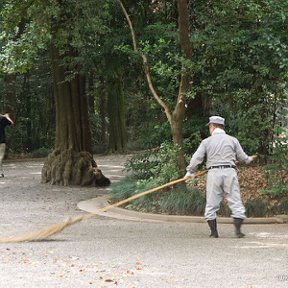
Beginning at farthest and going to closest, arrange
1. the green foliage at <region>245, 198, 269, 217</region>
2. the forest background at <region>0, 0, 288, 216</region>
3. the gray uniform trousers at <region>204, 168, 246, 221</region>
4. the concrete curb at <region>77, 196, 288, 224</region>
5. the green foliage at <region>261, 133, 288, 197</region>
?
1. the green foliage at <region>261, 133, 288, 197</region>
2. the forest background at <region>0, 0, 288, 216</region>
3. the green foliage at <region>245, 198, 269, 217</region>
4. the concrete curb at <region>77, 196, 288, 224</region>
5. the gray uniform trousers at <region>204, 168, 246, 221</region>

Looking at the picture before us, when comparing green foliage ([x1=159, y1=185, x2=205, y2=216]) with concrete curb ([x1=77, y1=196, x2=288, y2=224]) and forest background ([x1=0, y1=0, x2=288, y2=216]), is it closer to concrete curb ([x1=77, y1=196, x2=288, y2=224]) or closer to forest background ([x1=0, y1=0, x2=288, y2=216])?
forest background ([x1=0, y1=0, x2=288, y2=216])

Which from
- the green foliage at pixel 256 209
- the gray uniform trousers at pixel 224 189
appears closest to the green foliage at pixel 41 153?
the green foliage at pixel 256 209

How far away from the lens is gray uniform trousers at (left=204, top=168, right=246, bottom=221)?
9.48 m

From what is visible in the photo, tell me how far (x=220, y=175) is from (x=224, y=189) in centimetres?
23

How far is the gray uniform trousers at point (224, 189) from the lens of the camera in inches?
373

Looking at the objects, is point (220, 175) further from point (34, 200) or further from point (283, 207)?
point (34, 200)

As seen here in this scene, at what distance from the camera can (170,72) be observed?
40.5ft

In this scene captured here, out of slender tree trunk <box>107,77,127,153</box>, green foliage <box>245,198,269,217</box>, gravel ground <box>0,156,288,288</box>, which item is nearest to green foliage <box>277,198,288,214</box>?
green foliage <box>245,198,269,217</box>

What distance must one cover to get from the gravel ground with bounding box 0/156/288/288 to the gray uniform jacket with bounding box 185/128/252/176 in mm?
1141

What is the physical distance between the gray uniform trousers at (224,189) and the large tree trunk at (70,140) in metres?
8.36

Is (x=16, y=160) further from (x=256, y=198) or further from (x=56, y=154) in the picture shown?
(x=256, y=198)

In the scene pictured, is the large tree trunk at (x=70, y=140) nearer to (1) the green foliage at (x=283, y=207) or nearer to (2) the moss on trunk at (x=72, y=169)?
(2) the moss on trunk at (x=72, y=169)

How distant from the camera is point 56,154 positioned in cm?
1783

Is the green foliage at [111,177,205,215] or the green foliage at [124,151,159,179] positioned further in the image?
the green foliage at [124,151,159,179]
